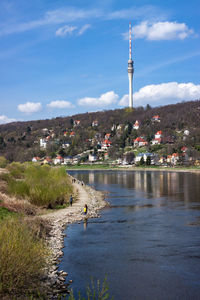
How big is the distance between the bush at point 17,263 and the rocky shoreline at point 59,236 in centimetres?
153

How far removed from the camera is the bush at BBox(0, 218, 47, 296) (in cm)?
1248

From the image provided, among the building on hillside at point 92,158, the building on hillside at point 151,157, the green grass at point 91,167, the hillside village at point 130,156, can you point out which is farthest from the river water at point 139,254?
the building on hillside at point 92,158

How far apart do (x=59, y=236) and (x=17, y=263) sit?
12447mm

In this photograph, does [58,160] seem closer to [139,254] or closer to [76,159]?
[76,159]

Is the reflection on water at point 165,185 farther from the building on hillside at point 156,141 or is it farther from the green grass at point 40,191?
the building on hillside at point 156,141

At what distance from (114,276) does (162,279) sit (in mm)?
2327

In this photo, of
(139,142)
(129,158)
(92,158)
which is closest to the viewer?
(129,158)

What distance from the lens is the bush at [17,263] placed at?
12.5 m

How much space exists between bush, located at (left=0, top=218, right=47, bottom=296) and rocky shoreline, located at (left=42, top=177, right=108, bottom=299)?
1533mm

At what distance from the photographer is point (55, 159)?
18438cm

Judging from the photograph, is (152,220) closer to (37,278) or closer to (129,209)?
(129,209)

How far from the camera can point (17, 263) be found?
12672 millimetres

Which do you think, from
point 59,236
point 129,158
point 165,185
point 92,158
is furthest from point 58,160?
point 59,236

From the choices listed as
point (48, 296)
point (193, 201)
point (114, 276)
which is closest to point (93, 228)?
point (114, 276)
